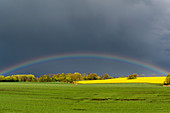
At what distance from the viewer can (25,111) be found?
56.9ft

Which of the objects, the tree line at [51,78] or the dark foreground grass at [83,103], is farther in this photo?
the tree line at [51,78]

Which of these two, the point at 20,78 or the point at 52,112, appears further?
the point at 20,78

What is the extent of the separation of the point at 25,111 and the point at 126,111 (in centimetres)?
984

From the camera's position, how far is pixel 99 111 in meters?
17.9

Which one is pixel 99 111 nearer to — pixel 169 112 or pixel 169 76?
pixel 169 112

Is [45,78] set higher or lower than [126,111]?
higher

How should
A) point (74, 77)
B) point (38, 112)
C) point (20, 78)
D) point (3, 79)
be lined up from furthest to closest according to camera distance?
point (20, 78), point (3, 79), point (74, 77), point (38, 112)

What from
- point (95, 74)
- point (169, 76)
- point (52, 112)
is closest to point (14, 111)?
point (52, 112)

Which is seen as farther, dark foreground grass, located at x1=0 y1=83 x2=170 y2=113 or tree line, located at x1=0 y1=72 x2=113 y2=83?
tree line, located at x1=0 y1=72 x2=113 y2=83

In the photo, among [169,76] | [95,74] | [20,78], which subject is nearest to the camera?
[169,76]

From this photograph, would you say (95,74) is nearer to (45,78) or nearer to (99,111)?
(45,78)

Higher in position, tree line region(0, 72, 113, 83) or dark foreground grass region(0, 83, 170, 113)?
tree line region(0, 72, 113, 83)

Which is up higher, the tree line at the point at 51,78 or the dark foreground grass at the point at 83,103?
the tree line at the point at 51,78

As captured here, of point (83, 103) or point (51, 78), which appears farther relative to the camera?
point (51, 78)
